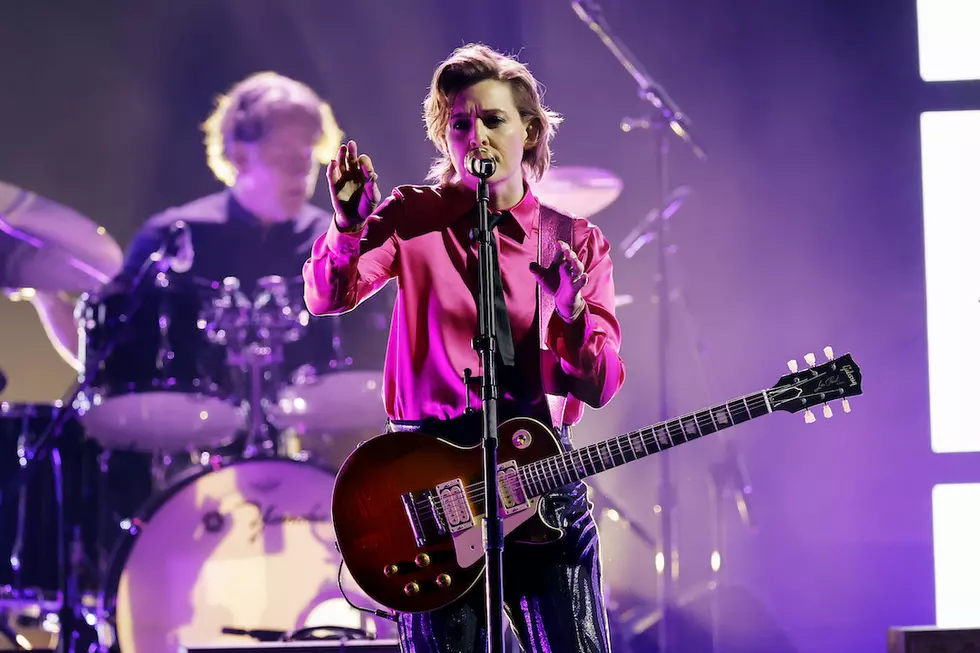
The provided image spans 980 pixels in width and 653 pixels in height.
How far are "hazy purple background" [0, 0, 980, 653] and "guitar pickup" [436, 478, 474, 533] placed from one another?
2.50 metres

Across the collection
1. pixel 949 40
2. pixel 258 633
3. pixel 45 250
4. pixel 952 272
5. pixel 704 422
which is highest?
pixel 949 40

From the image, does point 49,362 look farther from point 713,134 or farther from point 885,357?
point 885,357

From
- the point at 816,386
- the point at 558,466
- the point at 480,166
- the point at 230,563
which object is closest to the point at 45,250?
the point at 230,563

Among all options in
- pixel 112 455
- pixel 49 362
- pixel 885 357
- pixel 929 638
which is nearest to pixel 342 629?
pixel 112 455

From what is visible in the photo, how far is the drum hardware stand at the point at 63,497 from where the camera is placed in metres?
4.67

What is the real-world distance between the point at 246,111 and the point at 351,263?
272 centimetres

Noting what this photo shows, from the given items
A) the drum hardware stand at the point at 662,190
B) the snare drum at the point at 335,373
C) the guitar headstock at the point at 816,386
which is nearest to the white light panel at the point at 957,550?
the drum hardware stand at the point at 662,190

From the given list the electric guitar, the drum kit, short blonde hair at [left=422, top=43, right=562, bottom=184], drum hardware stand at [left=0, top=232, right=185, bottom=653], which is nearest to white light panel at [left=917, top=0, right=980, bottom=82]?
the drum kit

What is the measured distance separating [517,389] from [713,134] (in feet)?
9.59

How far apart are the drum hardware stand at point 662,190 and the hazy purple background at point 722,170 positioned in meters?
0.06

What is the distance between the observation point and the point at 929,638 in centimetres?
365

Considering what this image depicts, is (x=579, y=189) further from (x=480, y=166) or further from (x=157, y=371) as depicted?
(x=480, y=166)

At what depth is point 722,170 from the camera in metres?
5.15

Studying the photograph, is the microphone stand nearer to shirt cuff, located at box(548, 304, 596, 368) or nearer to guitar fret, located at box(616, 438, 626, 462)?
shirt cuff, located at box(548, 304, 596, 368)
